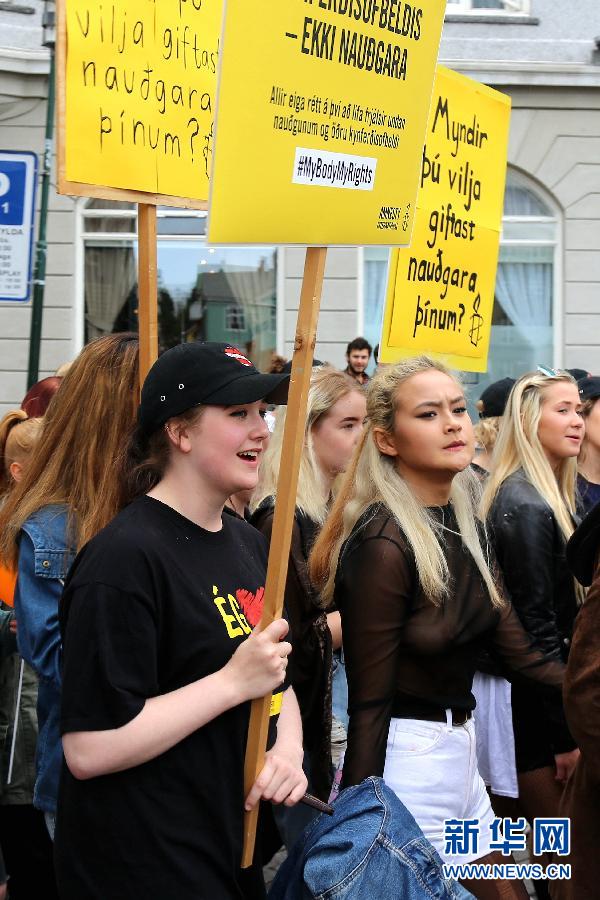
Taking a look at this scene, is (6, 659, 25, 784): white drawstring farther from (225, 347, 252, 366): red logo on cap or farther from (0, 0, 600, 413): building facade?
(0, 0, 600, 413): building facade

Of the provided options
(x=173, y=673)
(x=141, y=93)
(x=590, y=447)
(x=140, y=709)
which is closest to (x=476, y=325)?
(x=590, y=447)

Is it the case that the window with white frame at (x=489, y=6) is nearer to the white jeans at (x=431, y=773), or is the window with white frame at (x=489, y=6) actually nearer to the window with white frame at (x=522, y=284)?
the window with white frame at (x=522, y=284)

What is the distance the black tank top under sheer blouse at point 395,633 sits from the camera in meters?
3.08

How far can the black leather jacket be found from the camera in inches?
157

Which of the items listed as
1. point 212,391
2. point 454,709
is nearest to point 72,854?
point 212,391

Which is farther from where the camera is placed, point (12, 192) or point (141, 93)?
point (12, 192)

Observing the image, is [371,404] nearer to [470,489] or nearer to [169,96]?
[470,489]

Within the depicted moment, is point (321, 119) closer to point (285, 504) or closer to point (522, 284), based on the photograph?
point (285, 504)

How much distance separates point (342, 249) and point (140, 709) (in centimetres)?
1118

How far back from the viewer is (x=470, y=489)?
3760mm

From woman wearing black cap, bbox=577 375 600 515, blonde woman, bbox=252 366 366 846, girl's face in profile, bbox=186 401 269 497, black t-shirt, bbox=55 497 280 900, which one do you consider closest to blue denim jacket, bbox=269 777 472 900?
black t-shirt, bbox=55 497 280 900

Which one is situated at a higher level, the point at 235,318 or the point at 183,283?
the point at 183,283

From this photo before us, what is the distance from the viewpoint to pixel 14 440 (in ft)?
14.0

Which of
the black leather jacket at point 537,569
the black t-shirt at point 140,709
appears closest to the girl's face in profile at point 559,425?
the black leather jacket at point 537,569
